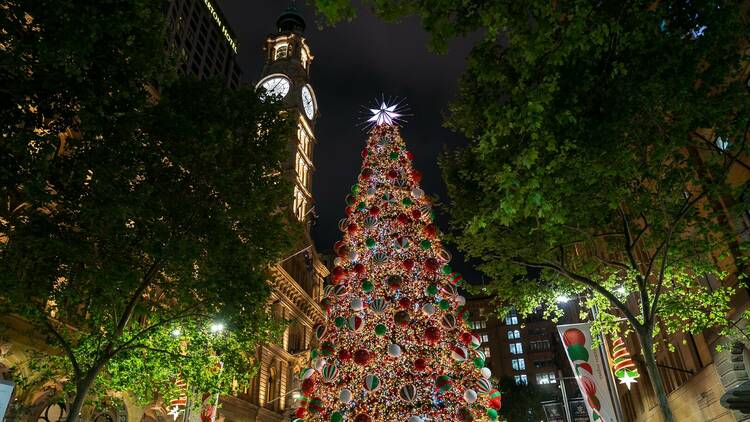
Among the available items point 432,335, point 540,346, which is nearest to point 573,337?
point 432,335

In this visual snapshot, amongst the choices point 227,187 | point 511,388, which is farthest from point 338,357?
point 511,388

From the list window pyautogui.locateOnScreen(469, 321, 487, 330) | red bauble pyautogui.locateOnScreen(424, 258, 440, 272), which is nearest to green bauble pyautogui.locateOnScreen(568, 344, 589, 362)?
red bauble pyautogui.locateOnScreen(424, 258, 440, 272)

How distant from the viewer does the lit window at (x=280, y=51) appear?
206 feet

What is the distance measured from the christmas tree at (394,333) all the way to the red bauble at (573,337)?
251cm

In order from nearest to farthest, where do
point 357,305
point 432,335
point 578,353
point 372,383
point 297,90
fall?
point 372,383
point 432,335
point 578,353
point 357,305
point 297,90

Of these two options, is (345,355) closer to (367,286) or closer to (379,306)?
(379,306)

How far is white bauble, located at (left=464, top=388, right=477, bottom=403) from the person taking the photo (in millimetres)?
12352

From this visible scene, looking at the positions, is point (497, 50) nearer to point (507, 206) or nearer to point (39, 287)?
point (507, 206)

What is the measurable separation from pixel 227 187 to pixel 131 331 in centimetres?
503

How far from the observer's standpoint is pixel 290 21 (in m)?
69.5

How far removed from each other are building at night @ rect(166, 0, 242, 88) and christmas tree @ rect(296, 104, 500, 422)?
61.1 meters

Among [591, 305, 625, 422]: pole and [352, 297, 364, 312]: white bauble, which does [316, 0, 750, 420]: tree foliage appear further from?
[352, 297, 364, 312]: white bauble

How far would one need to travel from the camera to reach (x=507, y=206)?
8945mm

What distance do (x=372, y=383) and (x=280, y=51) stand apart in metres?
58.6
